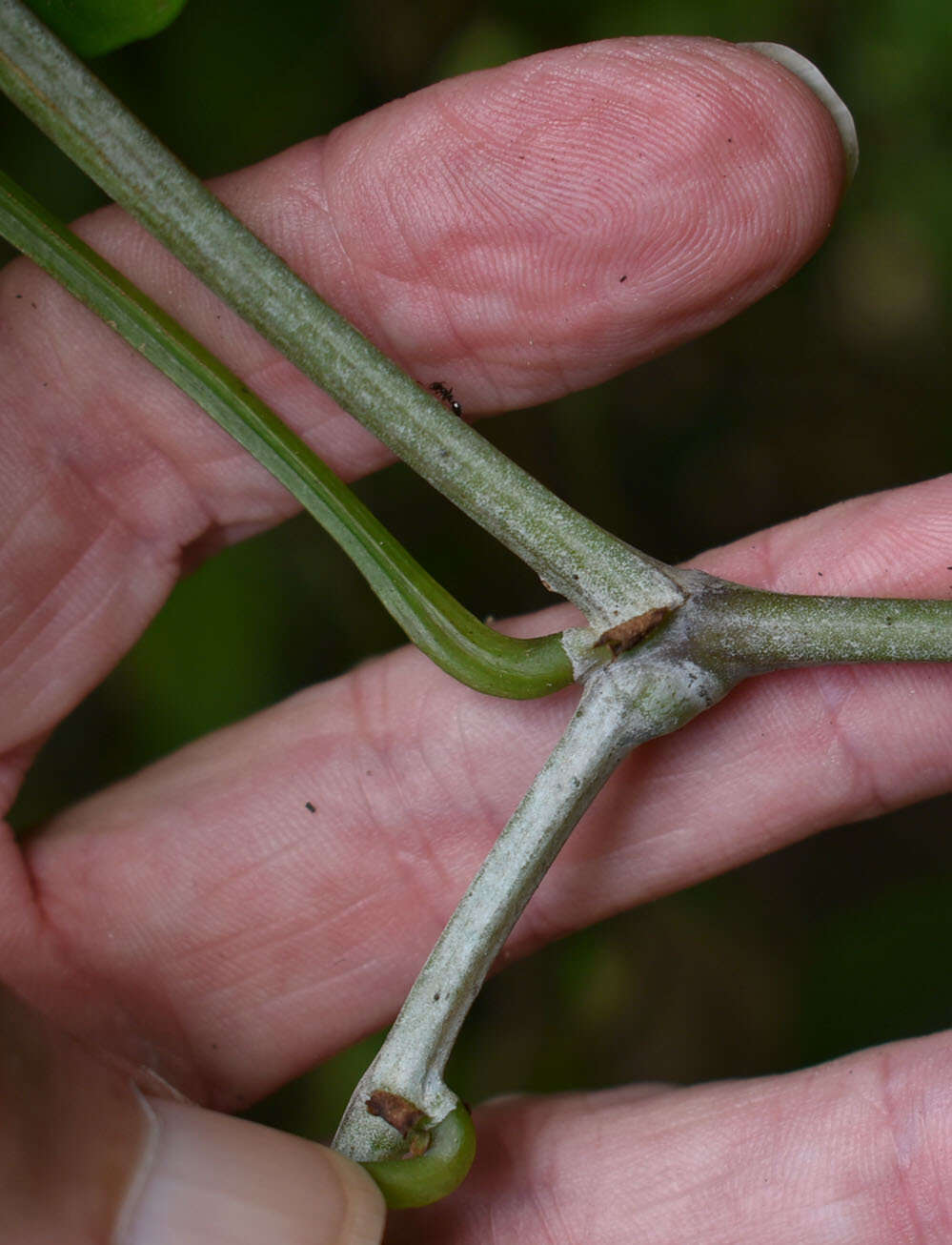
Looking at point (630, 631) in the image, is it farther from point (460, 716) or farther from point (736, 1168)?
point (736, 1168)

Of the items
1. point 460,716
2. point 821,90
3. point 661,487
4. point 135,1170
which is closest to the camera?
point 135,1170

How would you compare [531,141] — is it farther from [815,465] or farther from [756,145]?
[815,465]

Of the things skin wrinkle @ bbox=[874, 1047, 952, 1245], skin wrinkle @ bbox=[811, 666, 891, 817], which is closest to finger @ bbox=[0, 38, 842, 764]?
skin wrinkle @ bbox=[811, 666, 891, 817]

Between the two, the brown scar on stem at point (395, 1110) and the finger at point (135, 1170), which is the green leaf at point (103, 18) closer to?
the finger at point (135, 1170)

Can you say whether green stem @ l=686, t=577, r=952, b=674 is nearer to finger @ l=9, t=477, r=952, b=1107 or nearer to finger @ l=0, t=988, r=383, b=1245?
finger @ l=9, t=477, r=952, b=1107

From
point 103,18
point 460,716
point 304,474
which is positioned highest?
point 103,18

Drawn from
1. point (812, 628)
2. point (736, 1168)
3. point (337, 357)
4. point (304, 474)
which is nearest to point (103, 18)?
point (337, 357)
